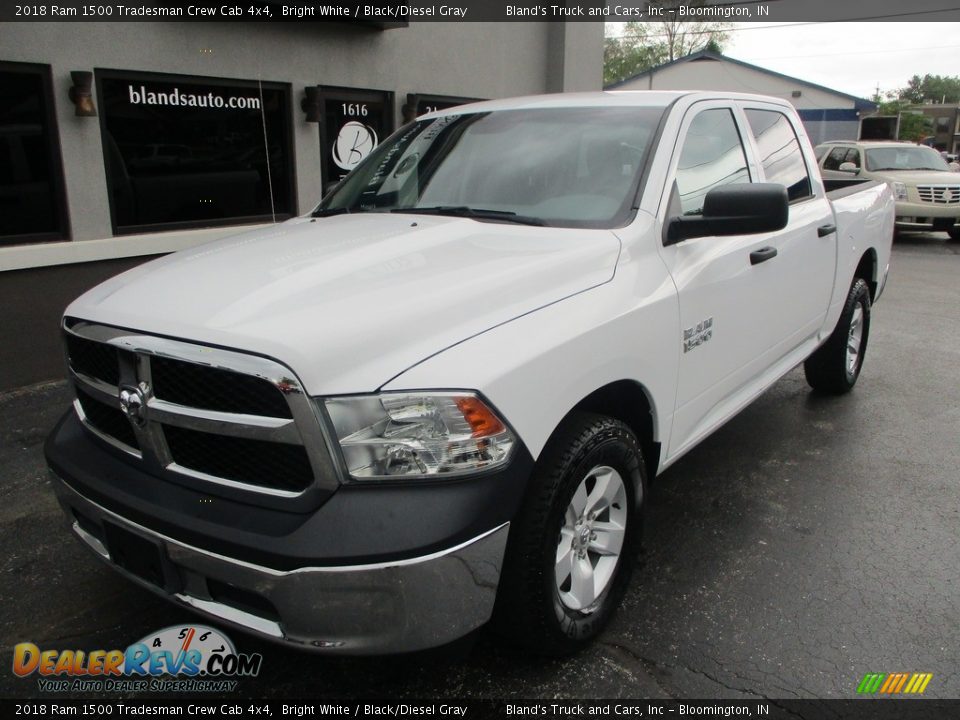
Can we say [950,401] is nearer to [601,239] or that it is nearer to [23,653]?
[601,239]

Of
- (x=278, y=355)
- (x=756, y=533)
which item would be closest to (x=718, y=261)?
(x=756, y=533)

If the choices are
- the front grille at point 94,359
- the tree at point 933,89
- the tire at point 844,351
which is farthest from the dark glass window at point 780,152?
the tree at point 933,89

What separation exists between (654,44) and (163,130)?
61600mm

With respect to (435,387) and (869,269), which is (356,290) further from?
(869,269)

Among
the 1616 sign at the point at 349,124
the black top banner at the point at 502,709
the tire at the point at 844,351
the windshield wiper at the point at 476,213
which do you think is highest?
the 1616 sign at the point at 349,124

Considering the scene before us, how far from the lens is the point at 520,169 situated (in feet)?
10.7

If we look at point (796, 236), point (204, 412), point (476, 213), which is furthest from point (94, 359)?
point (796, 236)

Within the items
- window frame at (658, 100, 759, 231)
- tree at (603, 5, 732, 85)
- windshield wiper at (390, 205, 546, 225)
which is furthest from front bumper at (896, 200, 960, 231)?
tree at (603, 5, 732, 85)

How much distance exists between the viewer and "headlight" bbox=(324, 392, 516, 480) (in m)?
1.94

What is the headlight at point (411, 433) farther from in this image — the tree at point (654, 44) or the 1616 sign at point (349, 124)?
the tree at point (654, 44)

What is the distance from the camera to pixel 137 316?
2.23 metres

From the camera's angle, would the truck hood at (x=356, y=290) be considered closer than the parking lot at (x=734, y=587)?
Yes

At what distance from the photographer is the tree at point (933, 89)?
4619 inches

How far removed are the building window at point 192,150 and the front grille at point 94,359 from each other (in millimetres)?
4072
